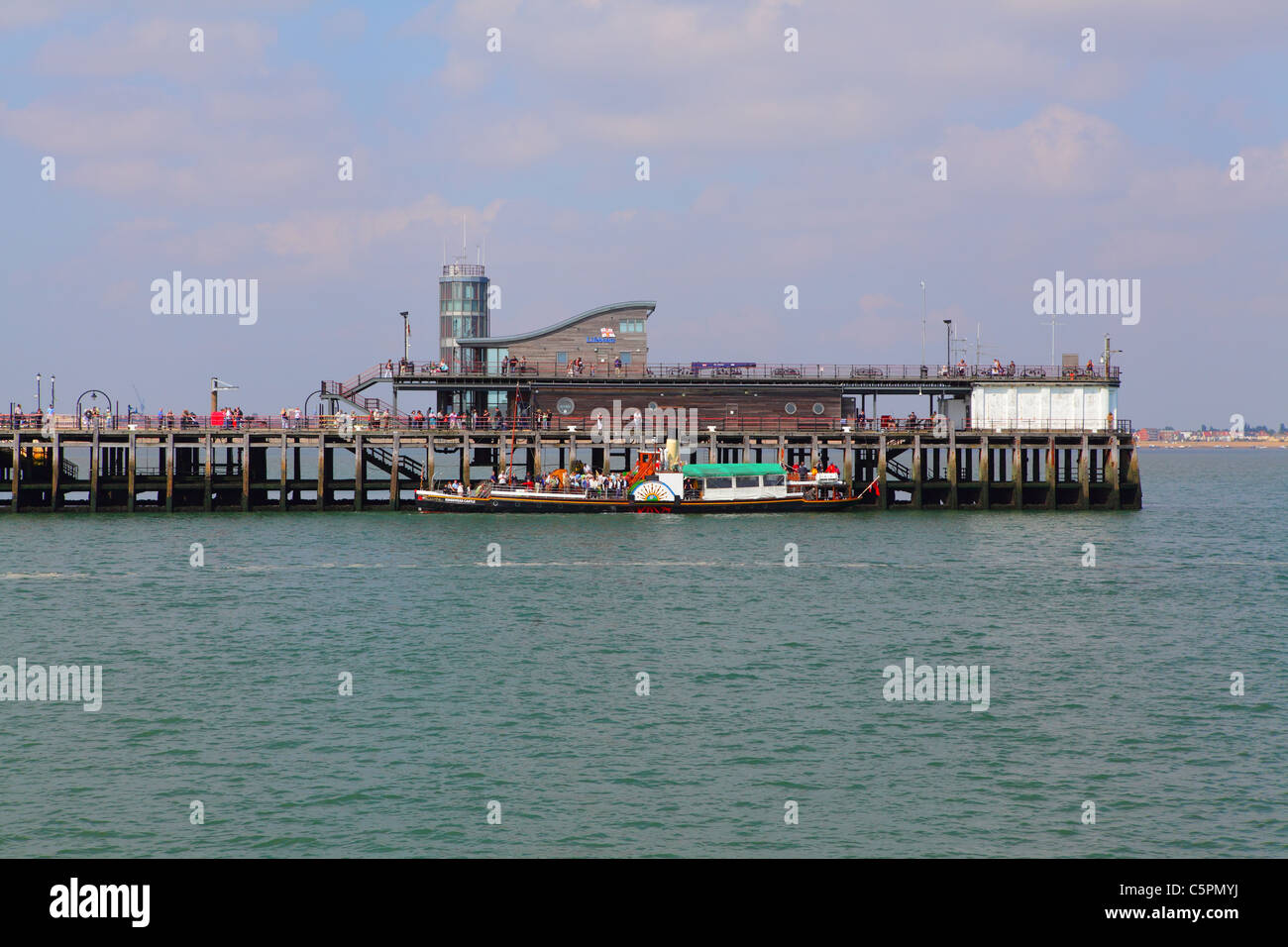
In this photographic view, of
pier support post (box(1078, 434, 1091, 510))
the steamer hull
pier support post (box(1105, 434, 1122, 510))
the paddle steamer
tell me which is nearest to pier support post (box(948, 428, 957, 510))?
the paddle steamer

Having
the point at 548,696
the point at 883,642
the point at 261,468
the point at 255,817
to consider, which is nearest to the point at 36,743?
the point at 255,817

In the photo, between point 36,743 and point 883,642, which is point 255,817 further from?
point 883,642

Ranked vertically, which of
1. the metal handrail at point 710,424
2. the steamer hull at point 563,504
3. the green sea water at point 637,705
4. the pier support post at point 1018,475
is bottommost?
the green sea water at point 637,705

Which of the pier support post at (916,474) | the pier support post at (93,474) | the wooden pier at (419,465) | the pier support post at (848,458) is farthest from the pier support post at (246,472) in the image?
the pier support post at (916,474)

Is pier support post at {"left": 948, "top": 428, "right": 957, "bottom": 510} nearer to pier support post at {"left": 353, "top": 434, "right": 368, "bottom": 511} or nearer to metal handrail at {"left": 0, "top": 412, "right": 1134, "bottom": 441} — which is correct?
metal handrail at {"left": 0, "top": 412, "right": 1134, "bottom": 441}

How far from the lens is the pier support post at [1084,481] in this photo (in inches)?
3034

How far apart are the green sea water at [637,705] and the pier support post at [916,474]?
54.0 ft

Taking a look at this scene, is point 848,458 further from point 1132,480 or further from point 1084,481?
point 1132,480

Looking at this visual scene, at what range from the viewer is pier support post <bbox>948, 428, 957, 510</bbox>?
76.4m

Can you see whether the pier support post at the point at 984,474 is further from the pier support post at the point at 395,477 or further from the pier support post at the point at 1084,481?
the pier support post at the point at 395,477

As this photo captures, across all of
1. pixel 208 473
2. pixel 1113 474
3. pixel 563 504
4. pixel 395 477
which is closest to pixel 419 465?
pixel 395 477

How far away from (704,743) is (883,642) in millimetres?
12505

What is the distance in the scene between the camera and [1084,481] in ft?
254

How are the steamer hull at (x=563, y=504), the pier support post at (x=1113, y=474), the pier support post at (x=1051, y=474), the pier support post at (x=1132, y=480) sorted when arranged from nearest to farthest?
1. the steamer hull at (x=563, y=504)
2. the pier support post at (x=1051, y=474)
3. the pier support post at (x=1113, y=474)
4. the pier support post at (x=1132, y=480)
